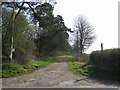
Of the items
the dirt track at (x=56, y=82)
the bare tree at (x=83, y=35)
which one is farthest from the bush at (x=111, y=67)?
the bare tree at (x=83, y=35)

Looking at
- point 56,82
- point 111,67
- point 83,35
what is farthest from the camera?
point 83,35

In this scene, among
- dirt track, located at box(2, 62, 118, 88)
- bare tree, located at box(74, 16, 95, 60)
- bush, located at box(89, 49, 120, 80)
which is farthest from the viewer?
bare tree, located at box(74, 16, 95, 60)

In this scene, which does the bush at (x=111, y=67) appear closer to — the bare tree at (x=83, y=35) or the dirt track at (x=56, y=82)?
the dirt track at (x=56, y=82)

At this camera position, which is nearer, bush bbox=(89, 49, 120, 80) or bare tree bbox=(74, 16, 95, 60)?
bush bbox=(89, 49, 120, 80)

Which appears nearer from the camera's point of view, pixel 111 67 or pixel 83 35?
pixel 111 67

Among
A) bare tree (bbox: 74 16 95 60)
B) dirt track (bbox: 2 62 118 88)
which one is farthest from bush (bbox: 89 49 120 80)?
bare tree (bbox: 74 16 95 60)

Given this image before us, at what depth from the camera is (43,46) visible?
6144 centimetres

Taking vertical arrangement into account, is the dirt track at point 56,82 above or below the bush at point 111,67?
below

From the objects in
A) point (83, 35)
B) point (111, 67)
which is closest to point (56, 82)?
point (111, 67)

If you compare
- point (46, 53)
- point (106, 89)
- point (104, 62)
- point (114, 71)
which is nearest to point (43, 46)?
point (46, 53)

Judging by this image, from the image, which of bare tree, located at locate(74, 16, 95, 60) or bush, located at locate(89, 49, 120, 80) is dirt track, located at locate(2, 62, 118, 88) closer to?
bush, located at locate(89, 49, 120, 80)

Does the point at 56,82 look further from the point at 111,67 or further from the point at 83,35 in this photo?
the point at 83,35

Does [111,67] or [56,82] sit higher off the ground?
[111,67]

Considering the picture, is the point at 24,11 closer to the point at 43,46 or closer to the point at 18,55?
the point at 18,55
